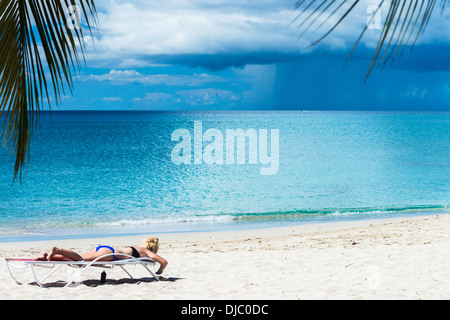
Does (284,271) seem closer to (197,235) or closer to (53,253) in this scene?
(53,253)

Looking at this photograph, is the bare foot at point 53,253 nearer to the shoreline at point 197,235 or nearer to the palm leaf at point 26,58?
the palm leaf at point 26,58

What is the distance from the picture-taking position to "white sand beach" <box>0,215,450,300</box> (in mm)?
6145

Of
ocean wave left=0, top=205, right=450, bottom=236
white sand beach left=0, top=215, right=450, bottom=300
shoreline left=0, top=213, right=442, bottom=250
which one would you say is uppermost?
ocean wave left=0, top=205, right=450, bottom=236

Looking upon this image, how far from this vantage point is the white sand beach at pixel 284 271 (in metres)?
6.14

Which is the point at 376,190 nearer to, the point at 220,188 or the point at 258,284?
the point at 220,188

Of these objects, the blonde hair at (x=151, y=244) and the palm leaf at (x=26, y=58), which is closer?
the palm leaf at (x=26, y=58)

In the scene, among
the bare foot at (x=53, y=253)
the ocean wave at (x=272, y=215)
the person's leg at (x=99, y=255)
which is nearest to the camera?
the bare foot at (x=53, y=253)

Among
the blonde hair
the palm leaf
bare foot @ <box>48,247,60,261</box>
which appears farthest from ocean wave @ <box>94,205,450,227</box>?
the palm leaf

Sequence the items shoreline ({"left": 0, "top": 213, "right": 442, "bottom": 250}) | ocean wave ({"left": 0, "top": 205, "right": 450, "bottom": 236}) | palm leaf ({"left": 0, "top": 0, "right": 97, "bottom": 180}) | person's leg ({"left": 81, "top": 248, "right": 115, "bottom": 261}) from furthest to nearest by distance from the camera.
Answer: ocean wave ({"left": 0, "top": 205, "right": 450, "bottom": 236}) → shoreline ({"left": 0, "top": 213, "right": 442, "bottom": 250}) → person's leg ({"left": 81, "top": 248, "right": 115, "bottom": 261}) → palm leaf ({"left": 0, "top": 0, "right": 97, "bottom": 180})

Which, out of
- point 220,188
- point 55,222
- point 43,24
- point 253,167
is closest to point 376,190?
point 220,188

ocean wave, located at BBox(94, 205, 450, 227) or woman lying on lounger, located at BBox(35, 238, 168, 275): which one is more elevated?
ocean wave, located at BBox(94, 205, 450, 227)

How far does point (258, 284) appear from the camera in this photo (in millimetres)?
6672

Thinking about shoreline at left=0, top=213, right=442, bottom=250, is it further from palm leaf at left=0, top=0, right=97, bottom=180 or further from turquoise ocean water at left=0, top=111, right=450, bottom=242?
palm leaf at left=0, top=0, right=97, bottom=180

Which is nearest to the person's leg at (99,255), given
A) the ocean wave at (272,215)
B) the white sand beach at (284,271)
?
the white sand beach at (284,271)
